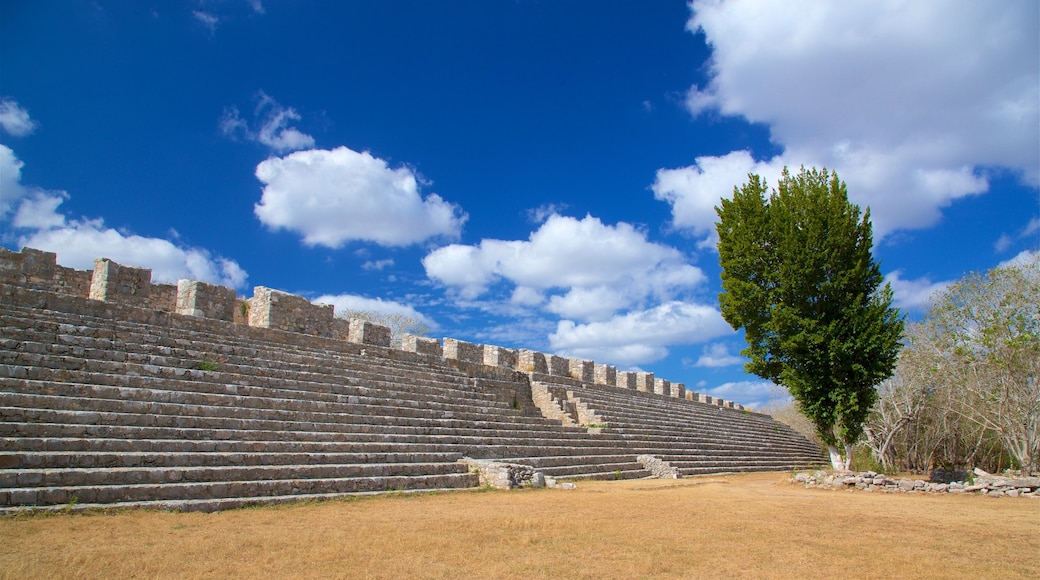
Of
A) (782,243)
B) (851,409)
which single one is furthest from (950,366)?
(782,243)

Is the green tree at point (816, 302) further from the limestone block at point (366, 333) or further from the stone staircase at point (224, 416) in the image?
the limestone block at point (366, 333)

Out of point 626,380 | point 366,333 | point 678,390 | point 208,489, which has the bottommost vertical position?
point 208,489

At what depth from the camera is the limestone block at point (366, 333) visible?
1617 centimetres

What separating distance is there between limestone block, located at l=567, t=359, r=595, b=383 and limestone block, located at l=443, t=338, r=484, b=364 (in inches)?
226

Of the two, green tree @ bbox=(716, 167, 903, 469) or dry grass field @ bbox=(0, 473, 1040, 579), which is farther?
green tree @ bbox=(716, 167, 903, 469)

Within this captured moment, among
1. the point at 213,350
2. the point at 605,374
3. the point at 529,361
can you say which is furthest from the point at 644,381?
the point at 213,350

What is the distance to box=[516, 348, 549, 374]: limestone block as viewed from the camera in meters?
22.0

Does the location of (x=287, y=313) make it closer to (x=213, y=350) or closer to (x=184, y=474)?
(x=213, y=350)

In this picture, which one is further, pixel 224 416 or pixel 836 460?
pixel 836 460

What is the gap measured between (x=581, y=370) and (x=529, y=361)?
3322 mm

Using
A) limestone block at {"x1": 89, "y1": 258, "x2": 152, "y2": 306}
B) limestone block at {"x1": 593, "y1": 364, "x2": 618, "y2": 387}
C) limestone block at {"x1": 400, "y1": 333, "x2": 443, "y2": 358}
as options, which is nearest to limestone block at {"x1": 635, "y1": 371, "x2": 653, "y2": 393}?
limestone block at {"x1": 593, "y1": 364, "x2": 618, "y2": 387}

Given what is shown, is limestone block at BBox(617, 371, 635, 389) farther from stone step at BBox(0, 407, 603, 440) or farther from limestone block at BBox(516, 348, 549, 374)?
stone step at BBox(0, 407, 603, 440)

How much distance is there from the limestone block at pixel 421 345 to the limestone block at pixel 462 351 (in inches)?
21.4

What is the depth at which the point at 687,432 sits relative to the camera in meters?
22.9
